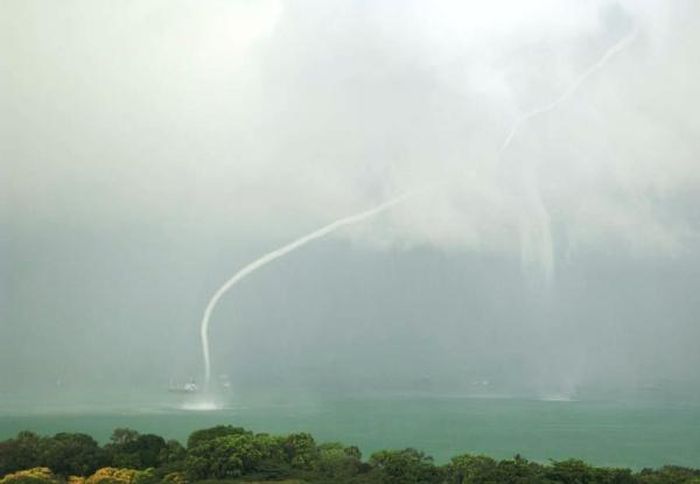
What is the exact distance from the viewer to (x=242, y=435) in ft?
42.4

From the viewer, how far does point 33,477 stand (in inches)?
440

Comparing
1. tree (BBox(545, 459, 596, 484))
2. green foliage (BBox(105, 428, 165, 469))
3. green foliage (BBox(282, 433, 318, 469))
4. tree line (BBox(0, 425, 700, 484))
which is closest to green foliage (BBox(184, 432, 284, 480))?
tree line (BBox(0, 425, 700, 484))

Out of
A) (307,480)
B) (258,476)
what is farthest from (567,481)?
(258,476)

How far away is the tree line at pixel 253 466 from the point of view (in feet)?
37.5

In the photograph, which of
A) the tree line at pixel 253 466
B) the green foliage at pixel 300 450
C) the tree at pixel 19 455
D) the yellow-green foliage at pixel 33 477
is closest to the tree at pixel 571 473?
the tree line at pixel 253 466

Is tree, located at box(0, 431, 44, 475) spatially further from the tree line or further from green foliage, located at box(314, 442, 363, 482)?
green foliage, located at box(314, 442, 363, 482)

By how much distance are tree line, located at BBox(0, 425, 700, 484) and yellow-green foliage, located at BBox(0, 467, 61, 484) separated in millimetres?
14

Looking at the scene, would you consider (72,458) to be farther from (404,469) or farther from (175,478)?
(404,469)

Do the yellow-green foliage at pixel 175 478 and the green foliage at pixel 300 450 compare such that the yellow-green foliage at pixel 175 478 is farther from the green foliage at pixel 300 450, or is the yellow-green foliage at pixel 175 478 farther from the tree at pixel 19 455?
the tree at pixel 19 455

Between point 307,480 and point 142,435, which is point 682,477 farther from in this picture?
point 142,435

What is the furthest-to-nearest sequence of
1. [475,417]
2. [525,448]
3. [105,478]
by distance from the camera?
[475,417] < [525,448] < [105,478]

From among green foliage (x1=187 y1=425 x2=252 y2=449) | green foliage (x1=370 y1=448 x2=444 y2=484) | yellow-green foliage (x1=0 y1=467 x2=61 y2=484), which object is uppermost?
green foliage (x1=187 y1=425 x2=252 y2=449)

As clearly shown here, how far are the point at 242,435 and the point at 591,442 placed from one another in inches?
383

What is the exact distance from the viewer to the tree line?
450 inches
